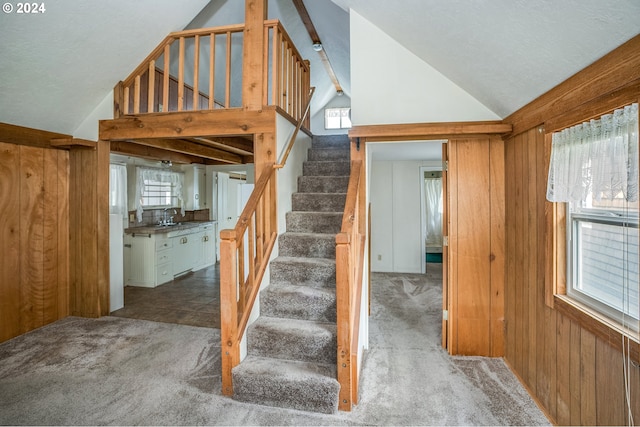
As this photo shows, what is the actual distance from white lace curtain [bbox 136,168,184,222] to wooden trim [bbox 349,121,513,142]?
13.8 feet

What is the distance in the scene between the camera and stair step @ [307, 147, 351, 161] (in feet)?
13.6

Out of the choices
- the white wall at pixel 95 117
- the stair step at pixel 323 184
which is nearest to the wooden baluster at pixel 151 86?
the white wall at pixel 95 117

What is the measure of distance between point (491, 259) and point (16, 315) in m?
4.62

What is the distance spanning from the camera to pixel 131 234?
4906 millimetres

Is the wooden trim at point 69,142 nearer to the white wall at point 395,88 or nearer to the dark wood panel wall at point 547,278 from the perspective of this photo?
the white wall at point 395,88

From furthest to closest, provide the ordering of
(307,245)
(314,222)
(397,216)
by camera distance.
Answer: (397,216) → (314,222) → (307,245)

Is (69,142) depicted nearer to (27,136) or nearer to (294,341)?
Answer: (27,136)

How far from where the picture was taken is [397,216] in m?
5.95

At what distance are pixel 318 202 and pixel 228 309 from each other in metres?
1.61

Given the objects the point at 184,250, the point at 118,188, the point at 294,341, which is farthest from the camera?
the point at 184,250

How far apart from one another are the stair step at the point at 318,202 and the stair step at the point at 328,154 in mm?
910

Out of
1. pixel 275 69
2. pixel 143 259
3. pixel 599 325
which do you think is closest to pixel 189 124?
pixel 275 69

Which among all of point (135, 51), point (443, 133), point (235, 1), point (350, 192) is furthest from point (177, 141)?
point (443, 133)

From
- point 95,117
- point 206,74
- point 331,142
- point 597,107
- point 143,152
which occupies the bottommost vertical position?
point 597,107
